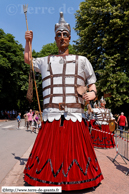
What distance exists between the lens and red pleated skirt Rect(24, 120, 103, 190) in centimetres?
286

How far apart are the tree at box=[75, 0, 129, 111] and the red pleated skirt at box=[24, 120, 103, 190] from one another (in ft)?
39.2

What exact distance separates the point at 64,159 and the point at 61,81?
1258mm

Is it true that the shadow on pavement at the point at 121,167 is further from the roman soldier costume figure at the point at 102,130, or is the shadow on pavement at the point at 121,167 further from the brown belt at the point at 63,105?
the roman soldier costume figure at the point at 102,130

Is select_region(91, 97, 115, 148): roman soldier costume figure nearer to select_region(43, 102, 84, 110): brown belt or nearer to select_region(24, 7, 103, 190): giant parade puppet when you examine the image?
select_region(24, 7, 103, 190): giant parade puppet

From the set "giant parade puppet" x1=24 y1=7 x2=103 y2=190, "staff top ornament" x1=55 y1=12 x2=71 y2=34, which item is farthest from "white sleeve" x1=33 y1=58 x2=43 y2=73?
"staff top ornament" x1=55 y1=12 x2=71 y2=34

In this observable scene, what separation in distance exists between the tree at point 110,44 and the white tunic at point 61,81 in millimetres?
11536

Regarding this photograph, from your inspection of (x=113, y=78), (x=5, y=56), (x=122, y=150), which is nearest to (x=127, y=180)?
(x=122, y=150)

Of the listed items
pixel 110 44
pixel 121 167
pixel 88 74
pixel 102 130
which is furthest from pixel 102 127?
pixel 110 44

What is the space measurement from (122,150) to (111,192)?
2.26m

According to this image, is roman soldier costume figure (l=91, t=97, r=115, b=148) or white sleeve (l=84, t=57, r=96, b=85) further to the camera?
roman soldier costume figure (l=91, t=97, r=115, b=148)

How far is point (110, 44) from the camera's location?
51.4 ft

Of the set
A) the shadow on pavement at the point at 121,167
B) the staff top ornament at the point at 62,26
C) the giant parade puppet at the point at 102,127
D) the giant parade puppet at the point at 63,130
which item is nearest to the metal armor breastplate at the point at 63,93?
the giant parade puppet at the point at 63,130

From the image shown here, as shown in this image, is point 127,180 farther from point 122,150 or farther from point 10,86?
point 10,86

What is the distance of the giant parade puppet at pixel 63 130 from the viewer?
2898 millimetres
